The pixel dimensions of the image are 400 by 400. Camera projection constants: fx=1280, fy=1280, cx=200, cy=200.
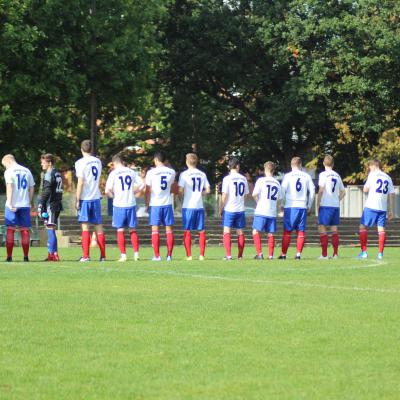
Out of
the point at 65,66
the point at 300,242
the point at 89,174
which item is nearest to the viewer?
the point at 89,174

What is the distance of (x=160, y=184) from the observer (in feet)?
75.9

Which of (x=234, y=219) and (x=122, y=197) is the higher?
(x=122, y=197)

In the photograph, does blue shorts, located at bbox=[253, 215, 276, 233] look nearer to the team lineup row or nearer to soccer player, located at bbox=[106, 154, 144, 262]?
the team lineup row

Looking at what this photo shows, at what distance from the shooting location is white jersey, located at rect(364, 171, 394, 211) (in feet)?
82.1

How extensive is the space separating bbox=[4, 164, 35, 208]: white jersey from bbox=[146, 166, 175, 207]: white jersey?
234 centimetres

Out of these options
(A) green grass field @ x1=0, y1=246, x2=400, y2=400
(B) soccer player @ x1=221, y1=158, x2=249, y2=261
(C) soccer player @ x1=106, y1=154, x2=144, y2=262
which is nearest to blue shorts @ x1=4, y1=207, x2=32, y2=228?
(C) soccer player @ x1=106, y1=154, x2=144, y2=262

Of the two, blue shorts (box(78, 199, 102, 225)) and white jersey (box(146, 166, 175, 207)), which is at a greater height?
white jersey (box(146, 166, 175, 207))

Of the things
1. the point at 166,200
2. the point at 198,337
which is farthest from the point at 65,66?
the point at 198,337

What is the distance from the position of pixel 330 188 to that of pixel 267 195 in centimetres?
125

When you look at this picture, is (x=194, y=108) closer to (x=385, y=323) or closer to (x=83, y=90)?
(x=83, y=90)

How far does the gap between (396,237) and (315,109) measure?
473 inches

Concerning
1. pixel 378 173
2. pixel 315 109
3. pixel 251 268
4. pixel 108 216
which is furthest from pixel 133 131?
pixel 251 268

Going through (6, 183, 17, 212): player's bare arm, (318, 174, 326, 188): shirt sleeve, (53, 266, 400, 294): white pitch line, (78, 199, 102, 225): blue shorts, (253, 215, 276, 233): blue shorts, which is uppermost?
(318, 174, 326, 188): shirt sleeve

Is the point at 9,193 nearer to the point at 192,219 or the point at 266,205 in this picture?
the point at 192,219
